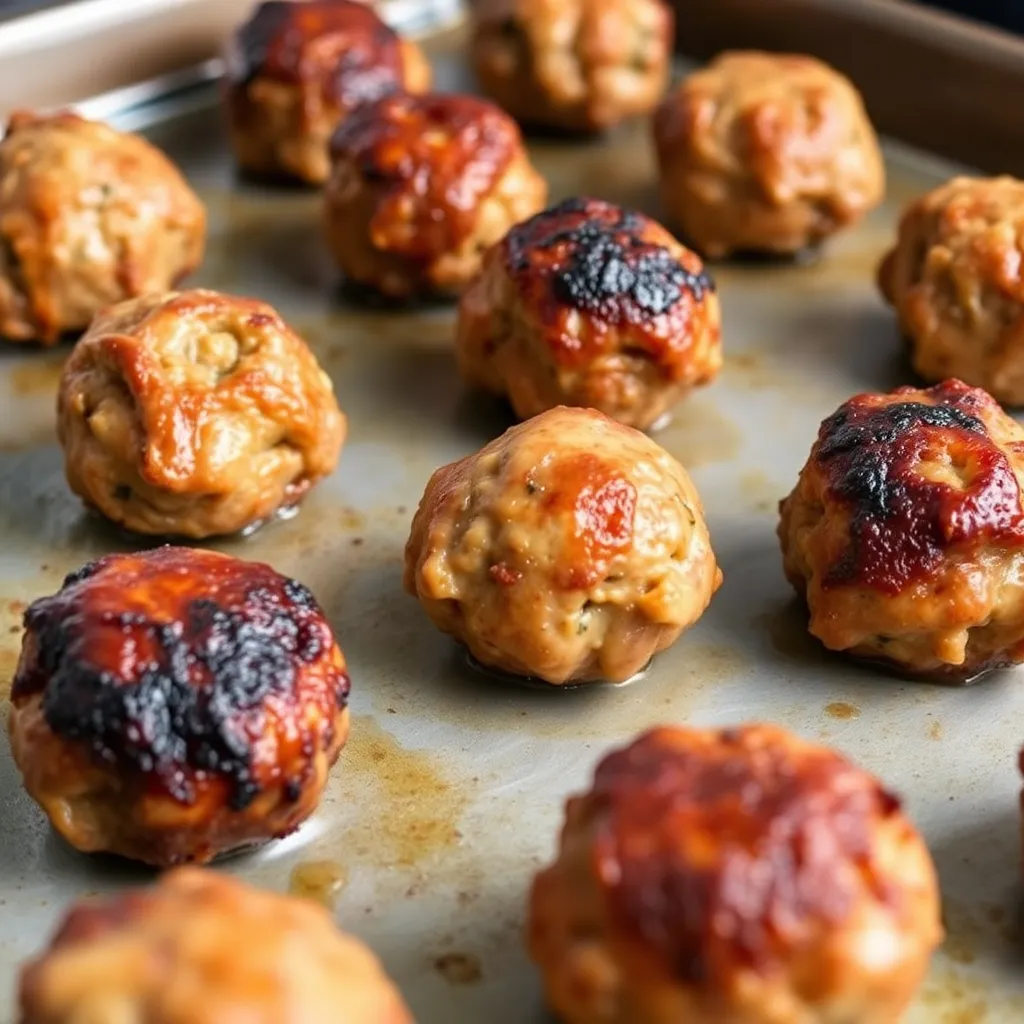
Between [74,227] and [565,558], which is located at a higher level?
[74,227]

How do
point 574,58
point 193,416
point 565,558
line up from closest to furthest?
point 565,558 → point 193,416 → point 574,58

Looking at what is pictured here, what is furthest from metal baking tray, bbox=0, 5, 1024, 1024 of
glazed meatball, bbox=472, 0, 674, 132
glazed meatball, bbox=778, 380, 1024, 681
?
glazed meatball, bbox=472, 0, 674, 132

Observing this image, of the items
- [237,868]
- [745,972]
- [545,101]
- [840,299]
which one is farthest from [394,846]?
[545,101]

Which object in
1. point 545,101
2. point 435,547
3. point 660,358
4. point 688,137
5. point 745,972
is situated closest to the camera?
point 745,972

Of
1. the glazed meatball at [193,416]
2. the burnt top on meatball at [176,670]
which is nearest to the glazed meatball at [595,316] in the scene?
the glazed meatball at [193,416]

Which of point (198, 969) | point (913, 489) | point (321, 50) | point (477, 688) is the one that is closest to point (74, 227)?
point (321, 50)

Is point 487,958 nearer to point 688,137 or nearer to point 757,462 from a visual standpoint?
point 757,462

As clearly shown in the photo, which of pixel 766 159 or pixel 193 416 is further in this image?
pixel 766 159

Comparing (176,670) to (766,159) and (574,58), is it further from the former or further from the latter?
(574,58)
